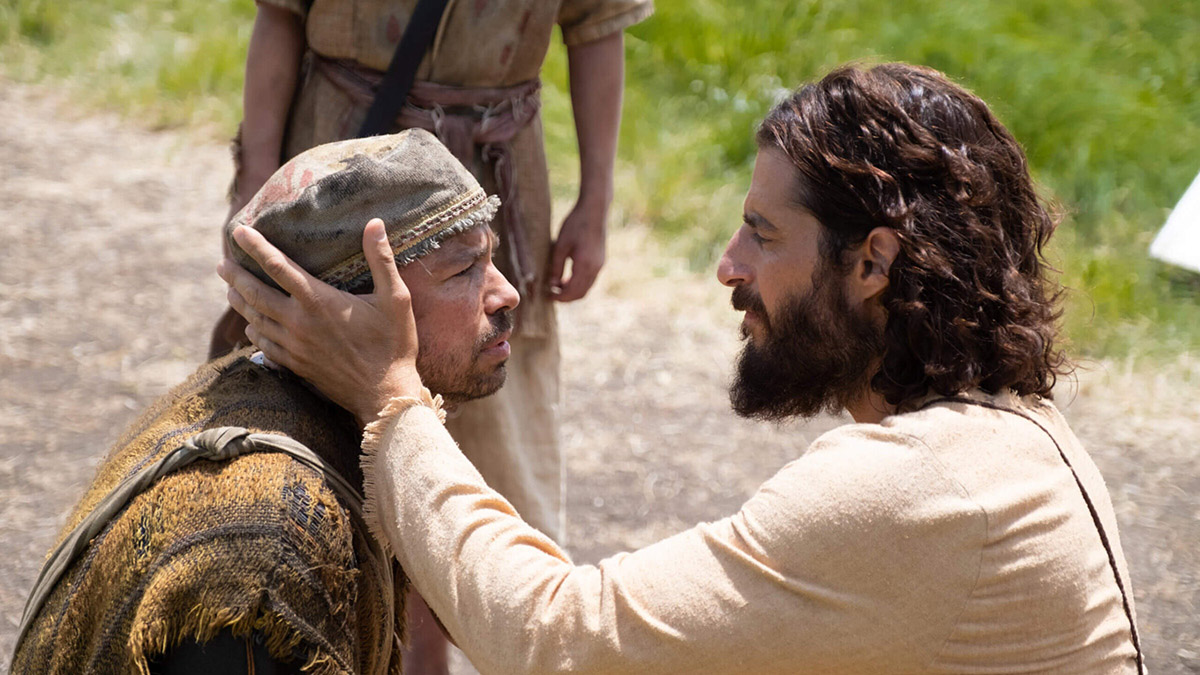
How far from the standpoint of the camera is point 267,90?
2.84 meters

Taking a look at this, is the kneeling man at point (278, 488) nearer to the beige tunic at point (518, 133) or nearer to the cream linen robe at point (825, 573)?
the cream linen robe at point (825, 573)

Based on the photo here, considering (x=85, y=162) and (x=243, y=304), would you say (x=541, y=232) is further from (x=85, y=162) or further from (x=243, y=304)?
(x=85, y=162)

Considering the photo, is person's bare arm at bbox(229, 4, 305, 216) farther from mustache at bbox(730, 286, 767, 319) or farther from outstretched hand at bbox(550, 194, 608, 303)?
mustache at bbox(730, 286, 767, 319)

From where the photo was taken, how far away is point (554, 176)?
7.05m

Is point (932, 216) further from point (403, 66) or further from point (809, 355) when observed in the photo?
point (403, 66)

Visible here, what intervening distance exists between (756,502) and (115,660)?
0.93 meters

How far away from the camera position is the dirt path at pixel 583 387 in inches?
165

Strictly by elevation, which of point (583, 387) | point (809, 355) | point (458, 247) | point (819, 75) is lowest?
point (583, 387)

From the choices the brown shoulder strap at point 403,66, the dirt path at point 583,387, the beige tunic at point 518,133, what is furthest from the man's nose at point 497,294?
the dirt path at point 583,387

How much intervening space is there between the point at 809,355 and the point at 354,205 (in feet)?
2.58

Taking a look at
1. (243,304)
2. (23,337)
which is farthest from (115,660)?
(23,337)

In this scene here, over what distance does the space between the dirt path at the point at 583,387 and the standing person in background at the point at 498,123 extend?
0.98m

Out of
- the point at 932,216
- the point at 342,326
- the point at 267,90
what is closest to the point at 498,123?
the point at 267,90

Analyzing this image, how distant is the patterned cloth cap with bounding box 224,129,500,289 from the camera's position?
189 centimetres
